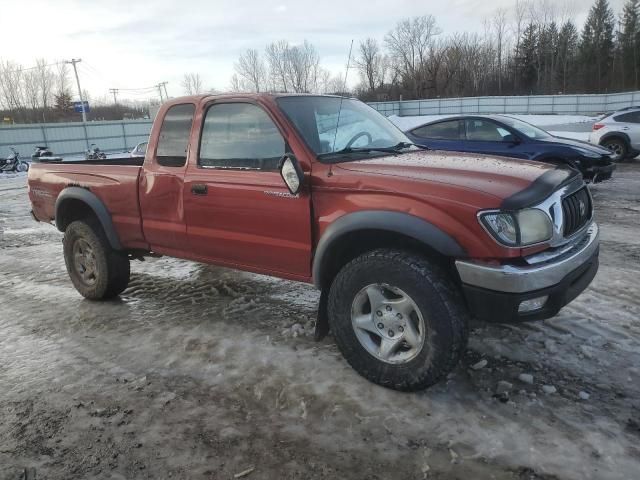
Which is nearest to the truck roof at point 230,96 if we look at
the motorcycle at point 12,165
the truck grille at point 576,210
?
the truck grille at point 576,210

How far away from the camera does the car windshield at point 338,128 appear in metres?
3.52

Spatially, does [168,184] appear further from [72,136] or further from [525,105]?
[525,105]

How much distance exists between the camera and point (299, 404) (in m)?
3.02

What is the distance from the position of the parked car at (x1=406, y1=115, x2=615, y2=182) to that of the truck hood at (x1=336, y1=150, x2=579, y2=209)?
5903 mm

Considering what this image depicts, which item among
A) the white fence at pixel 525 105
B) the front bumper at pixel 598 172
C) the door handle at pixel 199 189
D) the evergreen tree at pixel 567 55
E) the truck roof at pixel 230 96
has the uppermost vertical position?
the evergreen tree at pixel 567 55

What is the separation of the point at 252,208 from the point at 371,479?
1962mm

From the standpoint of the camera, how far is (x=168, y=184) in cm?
408

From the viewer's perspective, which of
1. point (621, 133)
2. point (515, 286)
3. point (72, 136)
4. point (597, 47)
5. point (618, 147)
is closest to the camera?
point (515, 286)

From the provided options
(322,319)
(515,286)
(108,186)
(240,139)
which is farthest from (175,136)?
(515,286)

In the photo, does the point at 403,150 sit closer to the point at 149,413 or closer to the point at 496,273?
the point at 496,273

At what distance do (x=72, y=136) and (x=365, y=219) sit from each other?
28.2 m

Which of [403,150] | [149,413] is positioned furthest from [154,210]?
[403,150]

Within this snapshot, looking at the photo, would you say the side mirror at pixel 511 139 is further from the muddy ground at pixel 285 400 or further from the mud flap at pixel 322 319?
the mud flap at pixel 322 319

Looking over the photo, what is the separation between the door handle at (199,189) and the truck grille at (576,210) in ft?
8.23
